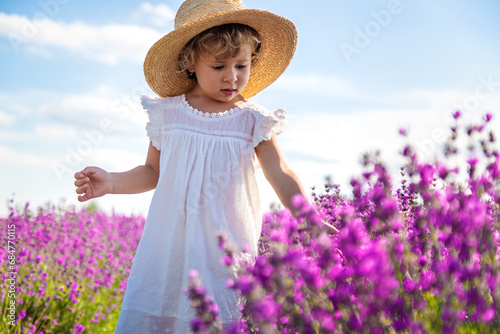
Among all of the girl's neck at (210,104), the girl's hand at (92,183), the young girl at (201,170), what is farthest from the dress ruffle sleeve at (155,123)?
the girl's hand at (92,183)

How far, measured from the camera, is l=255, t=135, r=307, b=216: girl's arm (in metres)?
2.16

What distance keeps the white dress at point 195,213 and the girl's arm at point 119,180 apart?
0.19 metres

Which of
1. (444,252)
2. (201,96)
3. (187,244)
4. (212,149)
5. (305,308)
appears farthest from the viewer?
(201,96)

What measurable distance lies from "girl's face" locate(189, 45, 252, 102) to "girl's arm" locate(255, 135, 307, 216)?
0.30 metres

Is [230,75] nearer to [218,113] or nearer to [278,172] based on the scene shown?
[218,113]

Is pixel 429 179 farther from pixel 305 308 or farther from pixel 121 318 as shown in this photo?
pixel 121 318

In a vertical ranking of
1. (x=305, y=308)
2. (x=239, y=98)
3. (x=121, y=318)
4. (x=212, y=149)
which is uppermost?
(x=239, y=98)

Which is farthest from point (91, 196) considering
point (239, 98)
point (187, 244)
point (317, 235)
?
point (317, 235)

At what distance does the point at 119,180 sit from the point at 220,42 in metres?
0.88

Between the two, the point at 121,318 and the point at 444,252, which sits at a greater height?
the point at 444,252

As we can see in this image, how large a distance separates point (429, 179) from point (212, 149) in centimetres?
120

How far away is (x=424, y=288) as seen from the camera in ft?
4.16

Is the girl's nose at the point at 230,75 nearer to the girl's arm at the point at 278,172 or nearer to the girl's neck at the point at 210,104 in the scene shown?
the girl's neck at the point at 210,104

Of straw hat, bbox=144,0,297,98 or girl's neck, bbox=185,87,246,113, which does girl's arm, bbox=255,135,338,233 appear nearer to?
girl's neck, bbox=185,87,246,113
